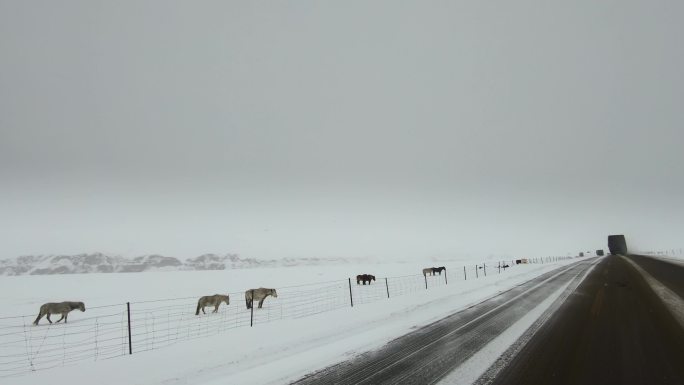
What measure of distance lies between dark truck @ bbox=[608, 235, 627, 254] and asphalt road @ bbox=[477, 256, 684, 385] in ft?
341

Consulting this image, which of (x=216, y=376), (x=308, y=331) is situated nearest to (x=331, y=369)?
(x=216, y=376)

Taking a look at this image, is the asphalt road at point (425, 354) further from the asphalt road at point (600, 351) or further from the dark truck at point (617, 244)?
the dark truck at point (617, 244)

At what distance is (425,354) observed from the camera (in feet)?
24.8

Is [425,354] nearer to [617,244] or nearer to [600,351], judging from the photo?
[600,351]

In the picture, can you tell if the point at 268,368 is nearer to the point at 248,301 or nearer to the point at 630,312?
the point at 630,312

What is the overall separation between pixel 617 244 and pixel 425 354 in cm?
11321

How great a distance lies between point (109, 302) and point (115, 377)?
2601 centimetres

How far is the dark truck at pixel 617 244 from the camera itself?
94.9m

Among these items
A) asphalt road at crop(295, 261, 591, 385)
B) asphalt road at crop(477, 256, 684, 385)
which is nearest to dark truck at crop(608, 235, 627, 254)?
asphalt road at crop(477, 256, 684, 385)

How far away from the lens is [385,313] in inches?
523

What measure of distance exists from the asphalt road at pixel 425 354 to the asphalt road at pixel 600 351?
90 centimetres

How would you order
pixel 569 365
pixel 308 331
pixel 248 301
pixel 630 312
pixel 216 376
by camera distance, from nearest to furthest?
1. pixel 569 365
2. pixel 216 376
3. pixel 308 331
4. pixel 630 312
5. pixel 248 301

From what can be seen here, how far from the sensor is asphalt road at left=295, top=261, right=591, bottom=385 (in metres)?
6.15

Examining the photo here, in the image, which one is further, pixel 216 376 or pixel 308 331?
pixel 308 331
